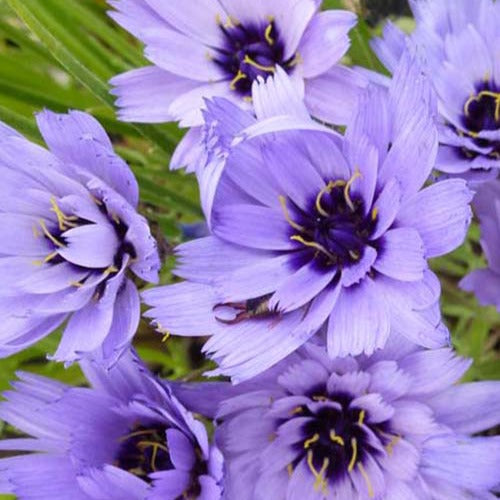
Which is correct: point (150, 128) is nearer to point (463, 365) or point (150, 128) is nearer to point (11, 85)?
point (11, 85)

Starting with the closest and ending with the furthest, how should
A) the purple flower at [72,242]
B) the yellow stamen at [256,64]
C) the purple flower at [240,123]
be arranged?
the purple flower at [240,123], the purple flower at [72,242], the yellow stamen at [256,64]

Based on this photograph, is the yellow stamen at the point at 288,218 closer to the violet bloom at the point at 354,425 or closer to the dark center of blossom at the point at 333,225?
the dark center of blossom at the point at 333,225

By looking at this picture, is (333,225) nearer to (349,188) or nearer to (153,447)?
(349,188)

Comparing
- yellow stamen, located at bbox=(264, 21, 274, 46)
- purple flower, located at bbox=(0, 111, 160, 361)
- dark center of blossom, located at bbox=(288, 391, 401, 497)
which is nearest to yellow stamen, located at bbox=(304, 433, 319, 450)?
dark center of blossom, located at bbox=(288, 391, 401, 497)

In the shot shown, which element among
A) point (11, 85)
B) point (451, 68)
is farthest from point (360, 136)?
point (11, 85)

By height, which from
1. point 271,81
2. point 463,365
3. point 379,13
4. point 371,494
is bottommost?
point 371,494

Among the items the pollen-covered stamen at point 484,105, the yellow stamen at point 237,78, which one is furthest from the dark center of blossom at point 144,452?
the pollen-covered stamen at point 484,105

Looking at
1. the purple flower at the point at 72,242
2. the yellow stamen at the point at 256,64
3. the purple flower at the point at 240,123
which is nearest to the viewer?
the purple flower at the point at 240,123
